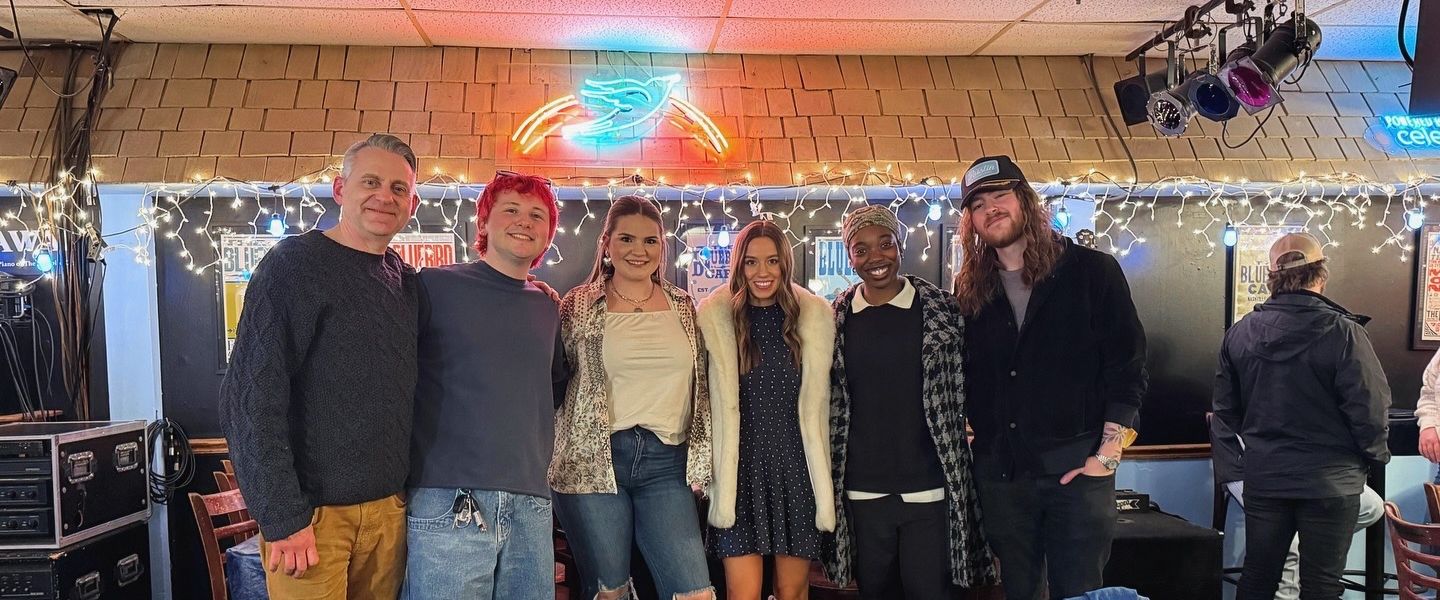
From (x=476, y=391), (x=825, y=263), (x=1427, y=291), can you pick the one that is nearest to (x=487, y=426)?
(x=476, y=391)

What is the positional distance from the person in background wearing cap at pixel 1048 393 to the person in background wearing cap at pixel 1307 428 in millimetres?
1190

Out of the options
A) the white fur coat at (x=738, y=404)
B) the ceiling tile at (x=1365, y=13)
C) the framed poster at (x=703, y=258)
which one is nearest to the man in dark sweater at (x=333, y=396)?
the white fur coat at (x=738, y=404)

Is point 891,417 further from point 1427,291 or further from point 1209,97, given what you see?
point 1427,291

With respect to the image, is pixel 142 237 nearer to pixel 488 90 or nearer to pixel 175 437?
pixel 175 437

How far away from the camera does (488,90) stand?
4254 mm

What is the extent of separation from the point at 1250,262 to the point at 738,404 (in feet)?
11.8

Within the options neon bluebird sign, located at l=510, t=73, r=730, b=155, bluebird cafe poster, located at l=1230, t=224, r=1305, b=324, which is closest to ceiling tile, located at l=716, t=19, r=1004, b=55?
neon bluebird sign, located at l=510, t=73, r=730, b=155

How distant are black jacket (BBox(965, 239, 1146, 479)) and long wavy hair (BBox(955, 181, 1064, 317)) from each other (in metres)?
0.05

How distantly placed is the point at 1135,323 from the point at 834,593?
1591mm

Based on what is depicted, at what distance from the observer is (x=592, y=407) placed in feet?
8.41

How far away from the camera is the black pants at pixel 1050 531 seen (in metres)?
2.53

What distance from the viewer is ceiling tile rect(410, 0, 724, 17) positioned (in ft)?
12.2

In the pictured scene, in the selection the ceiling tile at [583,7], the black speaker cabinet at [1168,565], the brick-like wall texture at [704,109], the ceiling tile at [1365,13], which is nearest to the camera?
the black speaker cabinet at [1168,565]

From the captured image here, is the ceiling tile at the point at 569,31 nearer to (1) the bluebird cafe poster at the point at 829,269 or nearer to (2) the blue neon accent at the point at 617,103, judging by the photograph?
(2) the blue neon accent at the point at 617,103
